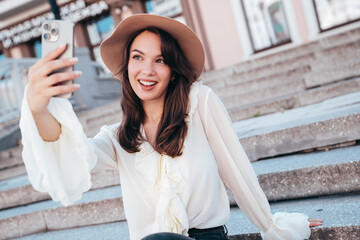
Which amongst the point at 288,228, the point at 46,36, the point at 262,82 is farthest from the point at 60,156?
the point at 262,82

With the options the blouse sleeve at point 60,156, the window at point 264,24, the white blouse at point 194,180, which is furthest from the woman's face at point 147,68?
the window at point 264,24

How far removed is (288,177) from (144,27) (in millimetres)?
1436

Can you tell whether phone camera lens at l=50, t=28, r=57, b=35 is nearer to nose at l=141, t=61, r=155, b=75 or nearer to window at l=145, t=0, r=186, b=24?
nose at l=141, t=61, r=155, b=75

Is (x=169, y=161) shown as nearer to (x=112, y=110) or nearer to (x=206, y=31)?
(x=112, y=110)

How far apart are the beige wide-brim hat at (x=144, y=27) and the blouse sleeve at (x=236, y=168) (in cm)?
24

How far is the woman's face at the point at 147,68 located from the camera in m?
1.73

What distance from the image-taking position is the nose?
170cm

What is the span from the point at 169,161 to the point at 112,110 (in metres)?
5.11

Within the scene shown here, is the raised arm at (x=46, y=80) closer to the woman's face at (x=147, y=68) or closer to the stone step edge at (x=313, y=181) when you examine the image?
the woman's face at (x=147, y=68)

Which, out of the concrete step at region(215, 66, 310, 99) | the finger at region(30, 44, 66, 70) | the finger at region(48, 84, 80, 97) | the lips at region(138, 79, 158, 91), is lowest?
the concrete step at region(215, 66, 310, 99)

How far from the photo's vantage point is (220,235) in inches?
65.3

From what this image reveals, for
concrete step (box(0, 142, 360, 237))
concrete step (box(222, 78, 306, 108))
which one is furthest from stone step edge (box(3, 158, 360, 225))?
concrete step (box(222, 78, 306, 108))

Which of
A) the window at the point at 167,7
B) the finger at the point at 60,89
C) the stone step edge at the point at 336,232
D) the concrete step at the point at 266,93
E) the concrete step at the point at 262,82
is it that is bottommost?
the stone step edge at the point at 336,232

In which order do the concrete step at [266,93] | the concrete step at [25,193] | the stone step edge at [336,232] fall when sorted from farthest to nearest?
the concrete step at [266,93], the concrete step at [25,193], the stone step edge at [336,232]
